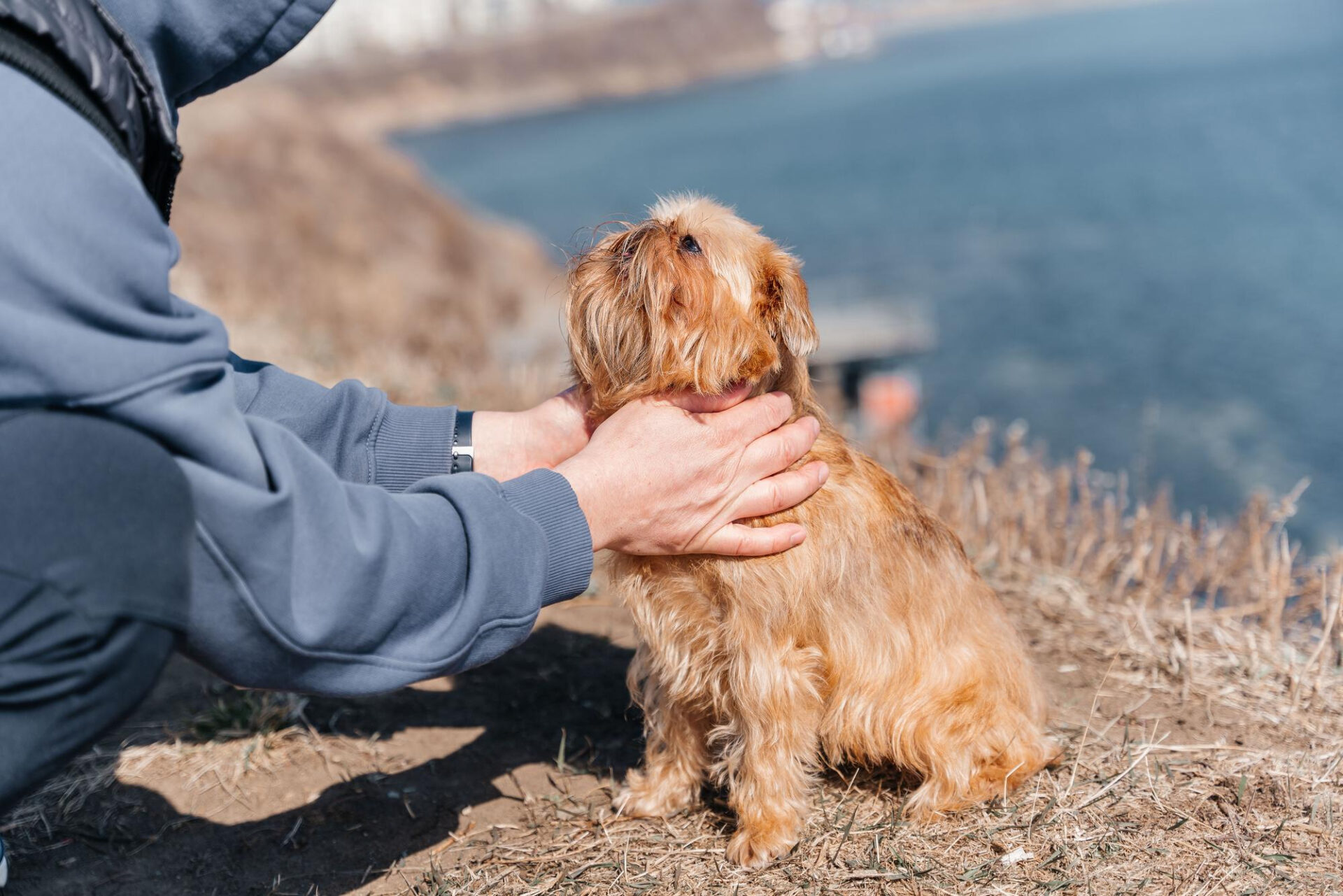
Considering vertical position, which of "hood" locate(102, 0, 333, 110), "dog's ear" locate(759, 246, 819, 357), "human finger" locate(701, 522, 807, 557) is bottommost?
"human finger" locate(701, 522, 807, 557)

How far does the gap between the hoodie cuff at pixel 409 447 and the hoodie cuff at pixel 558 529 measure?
33.6 inches

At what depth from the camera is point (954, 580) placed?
3104 millimetres

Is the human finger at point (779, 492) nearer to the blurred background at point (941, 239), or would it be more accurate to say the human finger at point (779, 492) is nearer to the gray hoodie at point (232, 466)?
the gray hoodie at point (232, 466)

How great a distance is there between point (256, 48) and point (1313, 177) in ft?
125

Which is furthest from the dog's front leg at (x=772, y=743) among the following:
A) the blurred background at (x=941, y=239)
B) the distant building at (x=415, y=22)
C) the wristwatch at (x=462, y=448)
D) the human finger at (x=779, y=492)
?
the distant building at (x=415, y=22)

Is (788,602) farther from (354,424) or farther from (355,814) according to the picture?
(355,814)

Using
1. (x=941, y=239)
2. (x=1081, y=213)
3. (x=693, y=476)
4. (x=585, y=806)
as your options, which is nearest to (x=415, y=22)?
(x=941, y=239)

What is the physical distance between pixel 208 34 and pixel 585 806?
2.45m

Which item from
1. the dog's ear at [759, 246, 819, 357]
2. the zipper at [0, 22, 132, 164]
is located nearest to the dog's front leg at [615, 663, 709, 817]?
the dog's ear at [759, 246, 819, 357]

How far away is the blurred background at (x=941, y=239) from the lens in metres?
17.2

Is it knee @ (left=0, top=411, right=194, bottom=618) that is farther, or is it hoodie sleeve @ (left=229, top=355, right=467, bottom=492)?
hoodie sleeve @ (left=229, top=355, right=467, bottom=492)

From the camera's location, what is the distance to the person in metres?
1.71

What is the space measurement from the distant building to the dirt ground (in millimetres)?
99012

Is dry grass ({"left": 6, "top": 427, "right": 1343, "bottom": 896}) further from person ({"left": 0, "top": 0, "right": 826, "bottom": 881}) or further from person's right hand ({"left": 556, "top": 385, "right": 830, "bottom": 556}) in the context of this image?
person ({"left": 0, "top": 0, "right": 826, "bottom": 881})
